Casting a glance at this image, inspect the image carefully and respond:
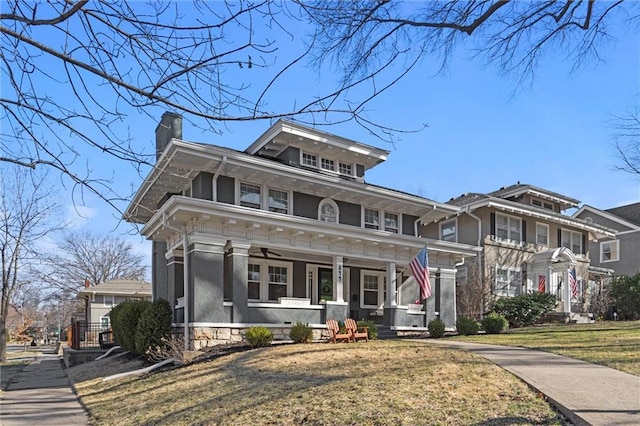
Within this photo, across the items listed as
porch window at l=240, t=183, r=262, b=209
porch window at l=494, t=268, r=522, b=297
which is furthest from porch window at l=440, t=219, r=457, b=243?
porch window at l=240, t=183, r=262, b=209

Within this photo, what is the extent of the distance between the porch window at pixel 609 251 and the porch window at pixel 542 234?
9252mm

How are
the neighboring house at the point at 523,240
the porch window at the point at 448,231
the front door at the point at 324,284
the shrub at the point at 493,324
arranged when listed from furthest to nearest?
1. the porch window at the point at 448,231
2. the neighboring house at the point at 523,240
3. the front door at the point at 324,284
4. the shrub at the point at 493,324

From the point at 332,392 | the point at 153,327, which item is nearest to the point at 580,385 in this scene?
the point at 332,392

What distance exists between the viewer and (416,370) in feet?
29.3

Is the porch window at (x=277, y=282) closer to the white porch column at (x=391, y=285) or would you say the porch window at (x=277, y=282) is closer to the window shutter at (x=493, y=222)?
the white porch column at (x=391, y=285)

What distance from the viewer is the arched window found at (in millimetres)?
19297

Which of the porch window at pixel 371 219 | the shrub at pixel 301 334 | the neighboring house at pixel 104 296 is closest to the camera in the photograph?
the shrub at pixel 301 334

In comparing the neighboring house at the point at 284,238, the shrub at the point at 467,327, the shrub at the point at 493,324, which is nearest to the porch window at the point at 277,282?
the neighboring house at the point at 284,238

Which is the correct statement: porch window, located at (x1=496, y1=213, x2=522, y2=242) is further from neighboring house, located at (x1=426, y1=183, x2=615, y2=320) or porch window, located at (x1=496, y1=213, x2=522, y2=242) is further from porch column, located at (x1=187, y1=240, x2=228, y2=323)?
porch column, located at (x1=187, y1=240, x2=228, y2=323)

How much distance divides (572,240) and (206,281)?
77.0 ft

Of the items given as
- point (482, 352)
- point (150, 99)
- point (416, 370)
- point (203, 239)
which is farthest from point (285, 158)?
point (150, 99)

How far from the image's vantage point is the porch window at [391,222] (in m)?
21.0

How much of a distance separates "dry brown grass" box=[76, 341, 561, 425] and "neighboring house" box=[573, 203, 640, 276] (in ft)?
92.9

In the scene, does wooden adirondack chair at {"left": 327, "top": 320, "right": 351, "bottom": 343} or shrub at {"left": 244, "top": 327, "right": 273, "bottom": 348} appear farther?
wooden adirondack chair at {"left": 327, "top": 320, "right": 351, "bottom": 343}
